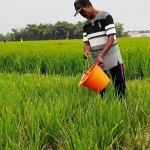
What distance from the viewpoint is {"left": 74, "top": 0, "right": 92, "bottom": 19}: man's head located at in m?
2.41

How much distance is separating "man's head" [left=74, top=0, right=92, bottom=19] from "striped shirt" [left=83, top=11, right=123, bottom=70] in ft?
0.37

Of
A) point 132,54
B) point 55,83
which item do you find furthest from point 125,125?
point 132,54

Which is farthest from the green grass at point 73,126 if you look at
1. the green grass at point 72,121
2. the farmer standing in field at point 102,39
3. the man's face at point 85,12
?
the man's face at point 85,12

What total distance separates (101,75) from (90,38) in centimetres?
42

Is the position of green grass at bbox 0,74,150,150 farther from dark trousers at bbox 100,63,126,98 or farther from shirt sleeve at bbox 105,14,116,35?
shirt sleeve at bbox 105,14,116,35

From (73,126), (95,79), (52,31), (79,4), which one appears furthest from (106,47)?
(52,31)

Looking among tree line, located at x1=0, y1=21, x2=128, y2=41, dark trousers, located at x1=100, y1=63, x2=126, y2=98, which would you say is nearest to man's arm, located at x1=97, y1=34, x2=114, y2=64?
dark trousers, located at x1=100, y1=63, x2=126, y2=98

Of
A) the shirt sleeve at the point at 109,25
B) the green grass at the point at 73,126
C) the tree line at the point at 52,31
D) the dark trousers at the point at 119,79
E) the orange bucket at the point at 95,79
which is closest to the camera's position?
the green grass at the point at 73,126

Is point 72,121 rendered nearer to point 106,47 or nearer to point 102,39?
point 106,47

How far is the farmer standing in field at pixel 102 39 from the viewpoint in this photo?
97.7 inches

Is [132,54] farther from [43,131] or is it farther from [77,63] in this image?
[43,131]

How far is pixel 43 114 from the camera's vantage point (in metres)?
1.98

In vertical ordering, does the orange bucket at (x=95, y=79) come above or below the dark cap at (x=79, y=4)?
below

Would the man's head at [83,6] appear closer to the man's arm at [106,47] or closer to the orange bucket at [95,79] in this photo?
the man's arm at [106,47]
